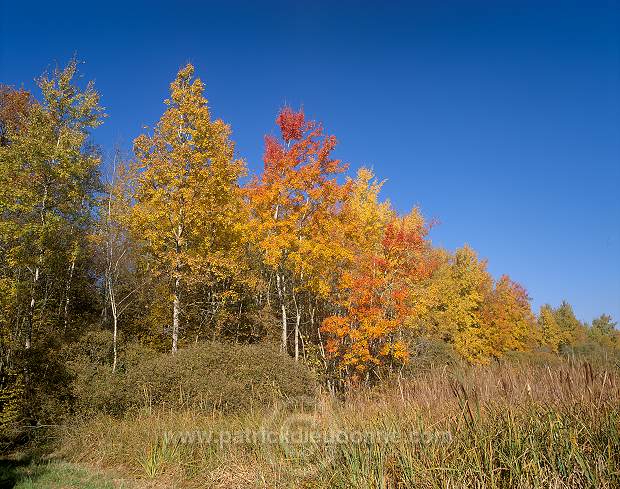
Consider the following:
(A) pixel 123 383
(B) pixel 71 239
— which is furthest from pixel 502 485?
(B) pixel 71 239

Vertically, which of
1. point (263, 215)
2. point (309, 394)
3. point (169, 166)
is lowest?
point (309, 394)

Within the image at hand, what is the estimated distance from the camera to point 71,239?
15.6 metres

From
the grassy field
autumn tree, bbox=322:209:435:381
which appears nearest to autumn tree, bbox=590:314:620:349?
autumn tree, bbox=322:209:435:381

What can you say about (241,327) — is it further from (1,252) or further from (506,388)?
(506,388)

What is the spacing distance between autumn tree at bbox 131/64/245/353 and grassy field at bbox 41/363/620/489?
8.43 m

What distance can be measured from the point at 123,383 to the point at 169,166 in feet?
26.4

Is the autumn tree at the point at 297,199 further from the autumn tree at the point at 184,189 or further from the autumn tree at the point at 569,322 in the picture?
the autumn tree at the point at 569,322

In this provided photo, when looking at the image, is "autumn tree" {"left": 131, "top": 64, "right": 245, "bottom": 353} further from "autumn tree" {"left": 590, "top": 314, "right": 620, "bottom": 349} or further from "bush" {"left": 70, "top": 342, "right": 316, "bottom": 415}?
"autumn tree" {"left": 590, "top": 314, "right": 620, "bottom": 349}

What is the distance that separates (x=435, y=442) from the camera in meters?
4.23

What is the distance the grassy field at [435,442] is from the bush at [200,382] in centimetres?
333

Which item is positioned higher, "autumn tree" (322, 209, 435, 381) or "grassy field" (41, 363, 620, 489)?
"autumn tree" (322, 209, 435, 381)

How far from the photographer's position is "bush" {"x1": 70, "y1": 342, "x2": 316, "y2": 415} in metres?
11.6

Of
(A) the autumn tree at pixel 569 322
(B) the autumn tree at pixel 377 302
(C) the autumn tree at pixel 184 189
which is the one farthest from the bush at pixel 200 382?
(A) the autumn tree at pixel 569 322

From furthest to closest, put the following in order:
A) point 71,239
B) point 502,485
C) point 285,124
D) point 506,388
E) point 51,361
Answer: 1. point 285,124
2. point 71,239
3. point 51,361
4. point 506,388
5. point 502,485
